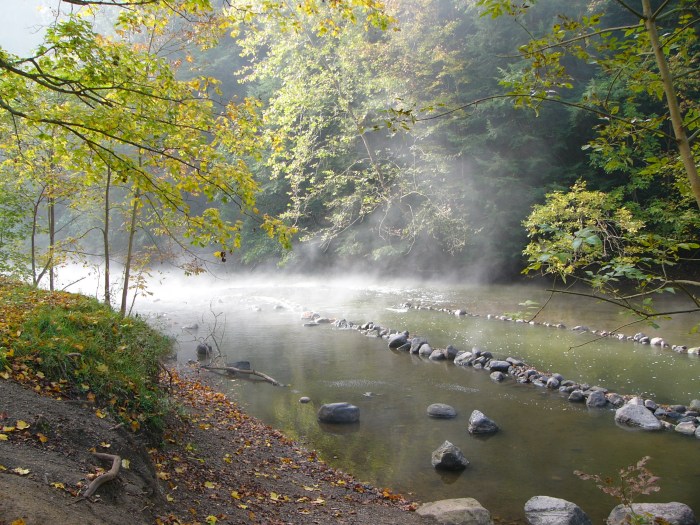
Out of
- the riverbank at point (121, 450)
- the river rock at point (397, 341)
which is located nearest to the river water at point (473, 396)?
the river rock at point (397, 341)

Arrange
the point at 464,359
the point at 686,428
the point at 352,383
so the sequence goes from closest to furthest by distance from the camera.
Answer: the point at 686,428
the point at 352,383
the point at 464,359

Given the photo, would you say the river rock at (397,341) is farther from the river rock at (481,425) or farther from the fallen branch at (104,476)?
the fallen branch at (104,476)

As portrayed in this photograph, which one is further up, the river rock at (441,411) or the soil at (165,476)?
the soil at (165,476)

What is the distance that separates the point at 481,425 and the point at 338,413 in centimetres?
218

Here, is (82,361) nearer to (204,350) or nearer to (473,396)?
(473,396)

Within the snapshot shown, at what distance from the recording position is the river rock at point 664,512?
489 centimetres

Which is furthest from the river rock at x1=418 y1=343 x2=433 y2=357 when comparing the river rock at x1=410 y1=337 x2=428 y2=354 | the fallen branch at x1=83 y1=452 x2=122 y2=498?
the fallen branch at x1=83 y1=452 x2=122 y2=498

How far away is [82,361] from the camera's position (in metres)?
4.93

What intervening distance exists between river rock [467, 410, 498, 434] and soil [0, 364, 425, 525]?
220 cm

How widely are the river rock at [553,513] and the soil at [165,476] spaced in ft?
3.90

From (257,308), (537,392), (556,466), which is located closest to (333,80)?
(257,308)

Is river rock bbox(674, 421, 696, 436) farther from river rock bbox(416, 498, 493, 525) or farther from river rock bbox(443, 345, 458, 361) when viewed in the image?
river rock bbox(443, 345, 458, 361)

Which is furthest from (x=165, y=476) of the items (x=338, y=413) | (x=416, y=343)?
(x=416, y=343)

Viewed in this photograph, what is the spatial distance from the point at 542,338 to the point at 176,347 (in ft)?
31.0
